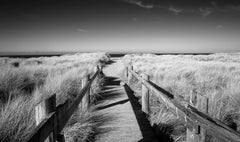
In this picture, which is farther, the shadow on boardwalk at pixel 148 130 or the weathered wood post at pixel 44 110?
the shadow on boardwalk at pixel 148 130

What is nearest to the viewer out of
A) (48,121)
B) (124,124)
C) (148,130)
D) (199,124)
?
(48,121)

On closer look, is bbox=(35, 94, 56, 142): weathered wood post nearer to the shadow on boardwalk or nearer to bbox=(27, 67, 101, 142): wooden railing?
bbox=(27, 67, 101, 142): wooden railing

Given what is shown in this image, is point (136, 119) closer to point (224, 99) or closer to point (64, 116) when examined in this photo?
point (64, 116)

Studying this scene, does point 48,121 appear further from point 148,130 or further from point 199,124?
point 148,130

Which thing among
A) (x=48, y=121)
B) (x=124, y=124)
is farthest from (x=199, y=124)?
(x=124, y=124)

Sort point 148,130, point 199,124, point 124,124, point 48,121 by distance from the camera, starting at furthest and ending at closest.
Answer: point 124,124, point 148,130, point 199,124, point 48,121

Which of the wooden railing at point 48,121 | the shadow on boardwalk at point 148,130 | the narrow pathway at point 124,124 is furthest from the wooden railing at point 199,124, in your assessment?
the wooden railing at point 48,121

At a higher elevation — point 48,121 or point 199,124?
point 48,121

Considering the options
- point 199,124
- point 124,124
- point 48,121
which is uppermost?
point 48,121

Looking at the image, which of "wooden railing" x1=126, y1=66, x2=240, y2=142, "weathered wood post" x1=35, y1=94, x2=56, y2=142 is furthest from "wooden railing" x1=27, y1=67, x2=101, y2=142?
"wooden railing" x1=126, y1=66, x2=240, y2=142

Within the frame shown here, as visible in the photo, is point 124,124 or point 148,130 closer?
point 148,130

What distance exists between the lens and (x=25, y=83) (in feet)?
20.2

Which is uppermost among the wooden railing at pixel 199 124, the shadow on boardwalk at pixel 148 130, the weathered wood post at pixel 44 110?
the weathered wood post at pixel 44 110

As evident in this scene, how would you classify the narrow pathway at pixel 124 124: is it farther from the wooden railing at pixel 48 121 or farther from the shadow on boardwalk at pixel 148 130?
the wooden railing at pixel 48 121
